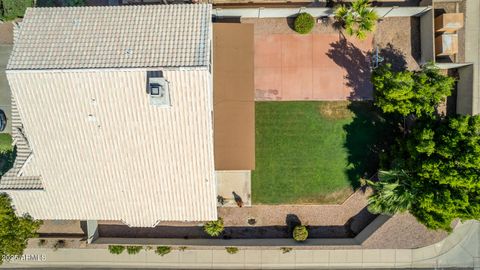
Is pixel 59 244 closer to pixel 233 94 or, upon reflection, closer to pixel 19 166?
pixel 19 166

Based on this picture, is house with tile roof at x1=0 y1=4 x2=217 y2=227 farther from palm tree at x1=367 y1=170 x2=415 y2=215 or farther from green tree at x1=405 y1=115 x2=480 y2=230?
green tree at x1=405 y1=115 x2=480 y2=230

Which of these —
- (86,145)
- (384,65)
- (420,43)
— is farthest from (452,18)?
(86,145)

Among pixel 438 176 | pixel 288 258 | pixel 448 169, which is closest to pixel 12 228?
pixel 288 258

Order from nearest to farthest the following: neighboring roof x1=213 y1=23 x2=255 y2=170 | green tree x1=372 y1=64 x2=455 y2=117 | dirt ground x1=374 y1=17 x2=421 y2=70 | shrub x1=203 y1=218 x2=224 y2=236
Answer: green tree x1=372 y1=64 x2=455 y2=117 → neighboring roof x1=213 y1=23 x2=255 y2=170 → shrub x1=203 y1=218 x2=224 y2=236 → dirt ground x1=374 y1=17 x2=421 y2=70

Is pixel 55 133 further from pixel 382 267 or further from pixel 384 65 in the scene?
pixel 382 267

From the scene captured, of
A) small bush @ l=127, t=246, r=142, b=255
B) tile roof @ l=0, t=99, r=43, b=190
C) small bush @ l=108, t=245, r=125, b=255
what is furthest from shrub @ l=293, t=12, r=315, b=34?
small bush @ l=108, t=245, r=125, b=255

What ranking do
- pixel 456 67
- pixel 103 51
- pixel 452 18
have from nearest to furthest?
1. pixel 103 51
2. pixel 452 18
3. pixel 456 67
